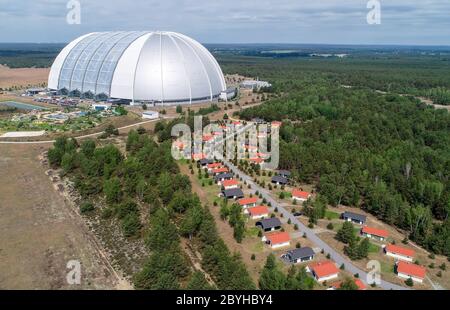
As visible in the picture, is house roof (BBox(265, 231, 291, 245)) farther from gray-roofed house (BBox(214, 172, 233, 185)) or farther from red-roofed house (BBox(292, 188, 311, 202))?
gray-roofed house (BBox(214, 172, 233, 185))

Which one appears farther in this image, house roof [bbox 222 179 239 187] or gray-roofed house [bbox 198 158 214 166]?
gray-roofed house [bbox 198 158 214 166]

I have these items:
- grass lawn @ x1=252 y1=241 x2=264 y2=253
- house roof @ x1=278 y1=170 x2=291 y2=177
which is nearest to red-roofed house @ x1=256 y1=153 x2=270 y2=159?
house roof @ x1=278 y1=170 x2=291 y2=177

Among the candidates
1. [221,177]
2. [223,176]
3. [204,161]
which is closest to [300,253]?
[221,177]

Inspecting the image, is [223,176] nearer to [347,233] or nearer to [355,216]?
[355,216]

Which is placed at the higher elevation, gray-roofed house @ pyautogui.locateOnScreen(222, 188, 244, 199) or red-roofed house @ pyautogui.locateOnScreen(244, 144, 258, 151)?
red-roofed house @ pyautogui.locateOnScreen(244, 144, 258, 151)

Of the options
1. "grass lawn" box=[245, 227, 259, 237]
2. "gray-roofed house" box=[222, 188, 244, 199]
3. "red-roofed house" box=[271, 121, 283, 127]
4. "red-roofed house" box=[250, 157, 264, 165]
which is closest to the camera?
"grass lawn" box=[245, 227, 259, 237]

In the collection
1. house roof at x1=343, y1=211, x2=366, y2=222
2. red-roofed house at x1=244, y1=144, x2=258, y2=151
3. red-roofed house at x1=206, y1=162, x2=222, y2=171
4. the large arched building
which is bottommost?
house roof at x1=343, y1=211, x2=366, y2=222
